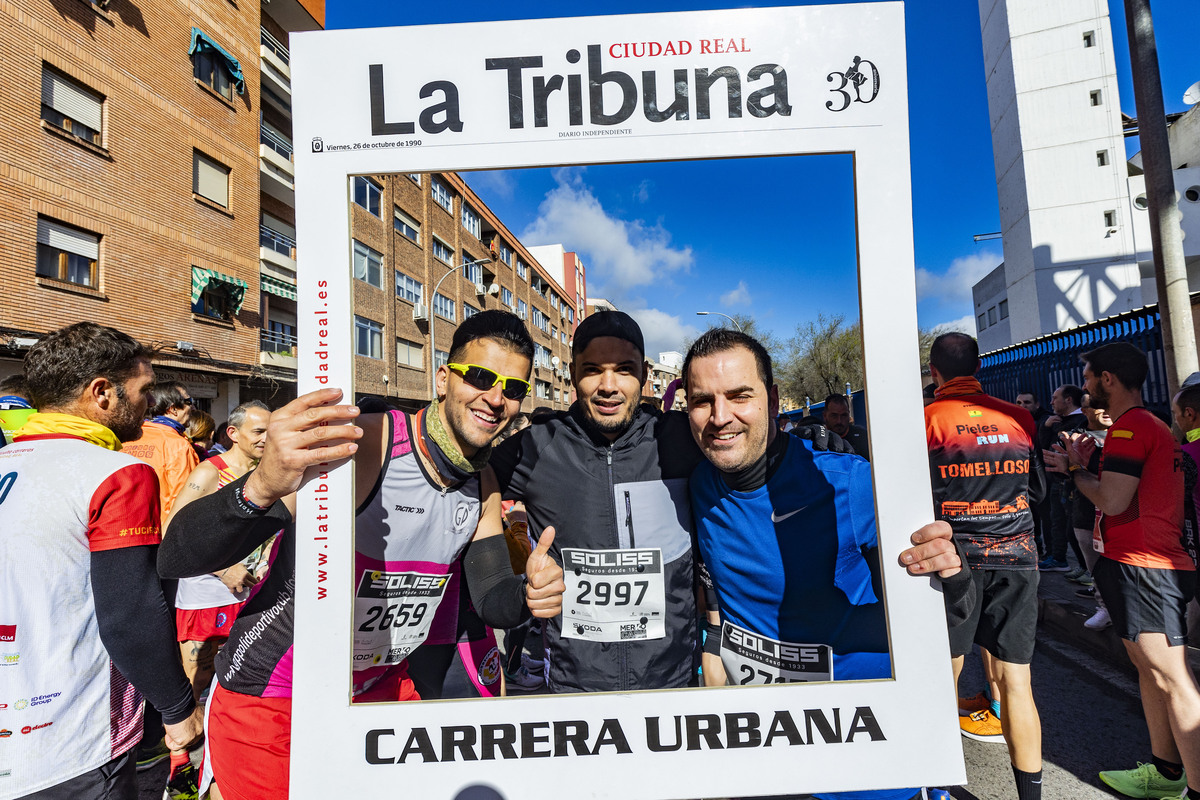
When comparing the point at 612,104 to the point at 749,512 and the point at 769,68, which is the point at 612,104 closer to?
the point at 769,68

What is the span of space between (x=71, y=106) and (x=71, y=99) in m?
0.15

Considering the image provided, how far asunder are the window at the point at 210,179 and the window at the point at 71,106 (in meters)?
2.34

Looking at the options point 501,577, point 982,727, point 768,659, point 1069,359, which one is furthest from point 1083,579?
point 501,577

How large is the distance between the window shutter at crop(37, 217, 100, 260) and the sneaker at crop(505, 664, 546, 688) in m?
14.8

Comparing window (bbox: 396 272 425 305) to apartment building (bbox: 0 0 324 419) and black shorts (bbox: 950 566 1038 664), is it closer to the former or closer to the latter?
black shorts (bbox: 950 566 1038 664)

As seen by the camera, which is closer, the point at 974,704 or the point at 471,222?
the point at 471,222

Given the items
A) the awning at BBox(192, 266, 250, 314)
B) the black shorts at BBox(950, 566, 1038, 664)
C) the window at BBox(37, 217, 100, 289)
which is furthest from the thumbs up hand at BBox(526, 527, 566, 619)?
the awning at BBox(192, 266, 250, 314)

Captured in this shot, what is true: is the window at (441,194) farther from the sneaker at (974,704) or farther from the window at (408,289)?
the sneaker at (974,704)

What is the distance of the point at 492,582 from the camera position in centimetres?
176

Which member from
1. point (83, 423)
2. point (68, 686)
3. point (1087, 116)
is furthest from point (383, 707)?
point (1087, 116)

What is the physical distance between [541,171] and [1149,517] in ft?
10.8

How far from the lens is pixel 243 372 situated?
15633 mm

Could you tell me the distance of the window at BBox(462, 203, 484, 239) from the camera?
1782 mm

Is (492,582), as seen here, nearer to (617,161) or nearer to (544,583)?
(544,583)
